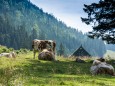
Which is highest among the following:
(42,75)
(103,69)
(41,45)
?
(41,45)

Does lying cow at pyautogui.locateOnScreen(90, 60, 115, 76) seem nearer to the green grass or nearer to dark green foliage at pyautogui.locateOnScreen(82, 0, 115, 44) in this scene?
the green grass

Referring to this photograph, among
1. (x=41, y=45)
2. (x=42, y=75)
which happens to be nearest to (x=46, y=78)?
(x=42, y=75)

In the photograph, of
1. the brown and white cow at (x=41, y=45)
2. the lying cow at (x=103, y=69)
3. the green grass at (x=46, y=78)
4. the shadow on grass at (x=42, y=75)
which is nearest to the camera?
the green grass at (x=46, y=78)

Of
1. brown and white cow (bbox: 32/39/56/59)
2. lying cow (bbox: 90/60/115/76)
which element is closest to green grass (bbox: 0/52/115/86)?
lying cow (bbox: 90/60/115/76)

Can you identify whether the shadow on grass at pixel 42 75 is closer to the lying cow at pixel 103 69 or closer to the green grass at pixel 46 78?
the green grass at pixel 46 78

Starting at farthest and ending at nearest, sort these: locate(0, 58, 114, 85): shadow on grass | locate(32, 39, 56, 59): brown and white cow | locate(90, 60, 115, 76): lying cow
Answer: locate(32, 39, 56, 59): brown and white cow → locate(90, 60, 115, 76): lying cow → locate(0, 58, 114, 85): shadow on grass

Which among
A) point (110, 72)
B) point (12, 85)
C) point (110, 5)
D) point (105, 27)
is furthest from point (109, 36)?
point (12, 85)

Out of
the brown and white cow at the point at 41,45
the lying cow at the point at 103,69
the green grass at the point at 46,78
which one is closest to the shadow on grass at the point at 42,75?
the green grass at the point at 46,78

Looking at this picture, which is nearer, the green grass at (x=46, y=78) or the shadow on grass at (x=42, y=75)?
the green grass at (x=46, y=78)

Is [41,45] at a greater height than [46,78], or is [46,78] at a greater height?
[41,45]

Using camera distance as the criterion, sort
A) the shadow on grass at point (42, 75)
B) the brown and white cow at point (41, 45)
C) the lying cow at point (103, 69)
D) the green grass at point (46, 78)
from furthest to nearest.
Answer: the brown and white cow at point (41, 45) < the lying cow at point (103, 69) < the shadow on grass at point (42, 75) < the green grass at point (46, 78)

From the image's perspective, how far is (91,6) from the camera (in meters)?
37.2

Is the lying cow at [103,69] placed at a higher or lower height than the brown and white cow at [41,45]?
lower

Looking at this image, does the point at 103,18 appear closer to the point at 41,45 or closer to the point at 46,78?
the point at 41,45
